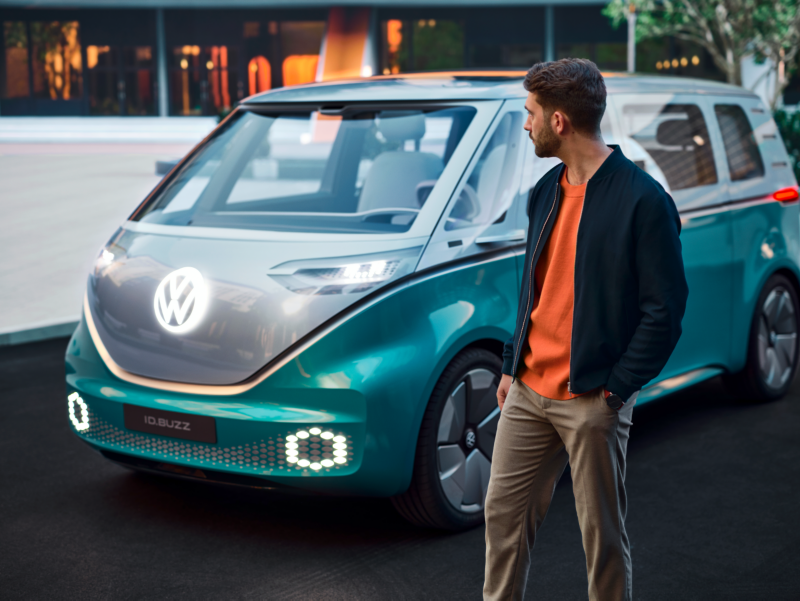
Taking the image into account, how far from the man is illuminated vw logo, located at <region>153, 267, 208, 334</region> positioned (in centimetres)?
139

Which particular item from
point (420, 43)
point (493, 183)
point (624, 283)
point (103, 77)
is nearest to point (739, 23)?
point (493, 183)

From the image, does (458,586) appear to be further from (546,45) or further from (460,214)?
(546,45)

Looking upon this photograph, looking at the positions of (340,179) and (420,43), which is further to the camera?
(420,43)

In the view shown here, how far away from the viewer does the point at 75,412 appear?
4.02 meters

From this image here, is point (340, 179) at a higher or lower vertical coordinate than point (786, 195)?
higher

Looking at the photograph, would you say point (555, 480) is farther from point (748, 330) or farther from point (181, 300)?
point (748, 330)

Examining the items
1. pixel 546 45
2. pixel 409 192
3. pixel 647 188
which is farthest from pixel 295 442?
pixel 546 45

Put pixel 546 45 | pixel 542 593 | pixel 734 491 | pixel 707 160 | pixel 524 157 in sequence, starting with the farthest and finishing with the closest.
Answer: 1. pixel 546 45
2. pixel 707 160
3. pixel 734 491
4. pixel 524 157
5. pixel 542 593

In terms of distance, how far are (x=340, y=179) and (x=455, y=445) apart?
2.13 meters

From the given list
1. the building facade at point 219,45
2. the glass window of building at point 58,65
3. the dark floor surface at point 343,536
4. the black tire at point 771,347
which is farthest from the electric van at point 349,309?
the glass window of building at point 58,65

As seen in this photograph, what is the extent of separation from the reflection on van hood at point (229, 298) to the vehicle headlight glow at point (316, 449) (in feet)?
1.00

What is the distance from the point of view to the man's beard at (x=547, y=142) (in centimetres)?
250

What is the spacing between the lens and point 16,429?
5.43 m

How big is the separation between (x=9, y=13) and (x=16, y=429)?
138 feet
